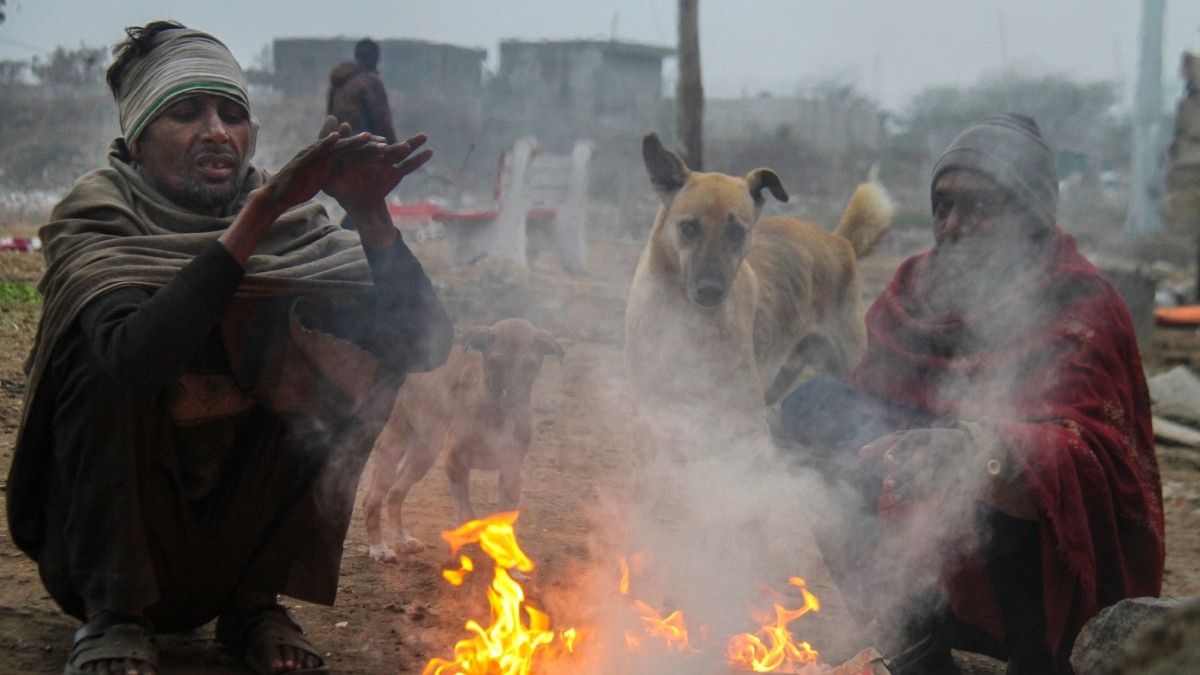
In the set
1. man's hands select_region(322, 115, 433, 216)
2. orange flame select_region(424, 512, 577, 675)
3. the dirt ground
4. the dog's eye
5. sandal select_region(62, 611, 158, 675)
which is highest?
man's hands select_region(322, 115, 433, 216)

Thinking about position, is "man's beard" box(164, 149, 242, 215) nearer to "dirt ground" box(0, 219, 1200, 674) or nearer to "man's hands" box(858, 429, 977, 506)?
"dirt ground" box(0, 219, 1200, 674)

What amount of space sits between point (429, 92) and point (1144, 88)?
17748 mm

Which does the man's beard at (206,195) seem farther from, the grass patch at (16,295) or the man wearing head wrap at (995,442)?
the grass patch at (16,295)

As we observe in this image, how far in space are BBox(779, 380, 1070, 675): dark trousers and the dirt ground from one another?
52 cm

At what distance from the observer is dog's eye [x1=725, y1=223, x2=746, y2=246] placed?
558cm

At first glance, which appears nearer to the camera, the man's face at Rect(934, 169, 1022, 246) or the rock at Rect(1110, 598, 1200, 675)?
the rock at Rect(1110, 598, 1200, 675)

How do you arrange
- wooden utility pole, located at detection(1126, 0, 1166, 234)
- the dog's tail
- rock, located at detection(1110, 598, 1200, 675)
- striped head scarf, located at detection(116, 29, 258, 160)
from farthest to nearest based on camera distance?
the dog's tail, wooden utility pole, located at detection(1126, 0, 1166, 234), striped head scarf, located at detection(116, 29, 258, 160), rock, located at detection(1110, 598, 1200, 675)

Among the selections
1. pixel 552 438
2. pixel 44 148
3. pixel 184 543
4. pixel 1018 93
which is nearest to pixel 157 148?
pixel 184 543

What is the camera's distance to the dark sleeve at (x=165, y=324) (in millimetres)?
2480

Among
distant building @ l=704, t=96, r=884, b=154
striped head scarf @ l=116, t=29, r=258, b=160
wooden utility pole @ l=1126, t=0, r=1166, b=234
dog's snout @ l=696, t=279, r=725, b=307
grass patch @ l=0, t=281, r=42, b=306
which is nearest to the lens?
striped head scarf @ l=116, t=29, r=258, b=160

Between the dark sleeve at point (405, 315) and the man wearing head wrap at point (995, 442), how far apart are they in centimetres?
131

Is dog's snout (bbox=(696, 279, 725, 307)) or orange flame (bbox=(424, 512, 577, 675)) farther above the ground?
dog's snout (bbox=(696, 279, 725, 307))

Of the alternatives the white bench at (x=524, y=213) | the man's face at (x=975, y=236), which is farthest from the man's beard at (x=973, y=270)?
the white bench at (x=524, y=213)

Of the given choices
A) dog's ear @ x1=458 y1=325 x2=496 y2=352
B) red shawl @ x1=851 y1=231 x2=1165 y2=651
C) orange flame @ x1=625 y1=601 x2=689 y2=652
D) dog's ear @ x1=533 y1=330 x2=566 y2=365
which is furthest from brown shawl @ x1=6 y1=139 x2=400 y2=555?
red shawl @ x1=851 y1=231 x2=1165 y2=651
